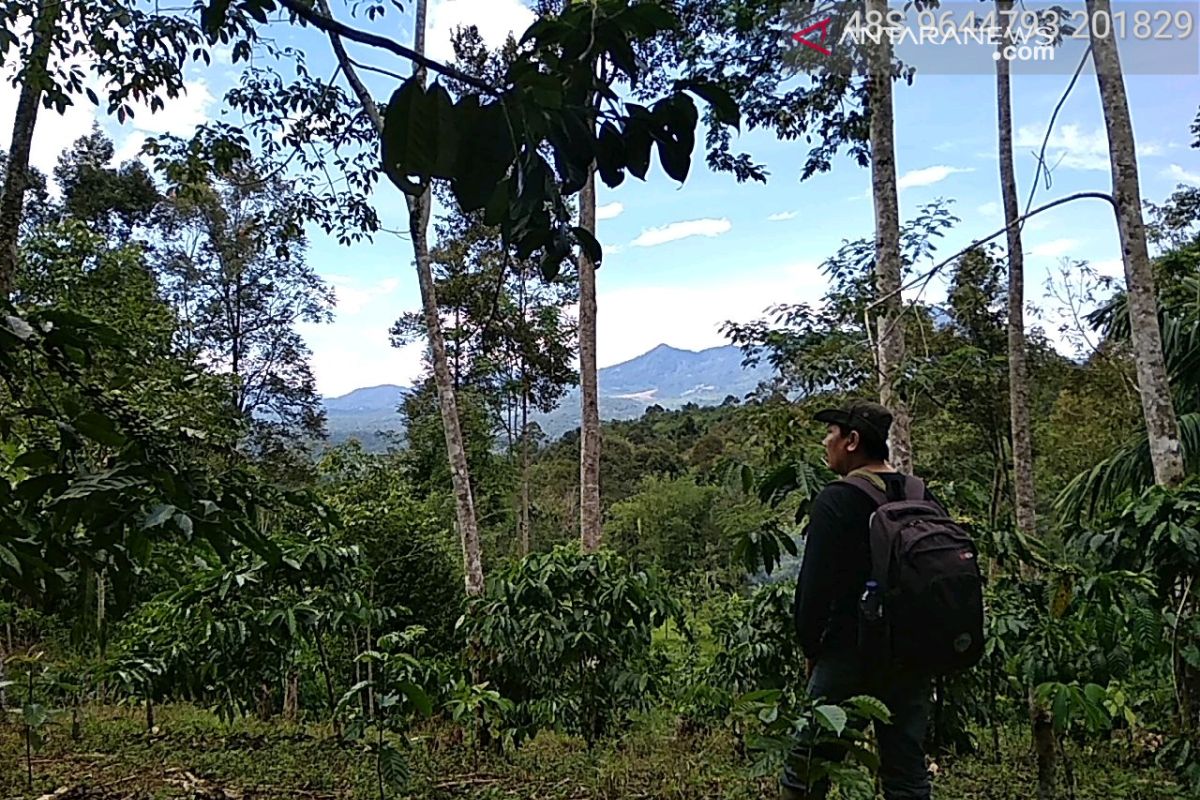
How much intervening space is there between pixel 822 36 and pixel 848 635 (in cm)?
369

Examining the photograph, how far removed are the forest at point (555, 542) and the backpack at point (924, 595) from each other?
0.20m

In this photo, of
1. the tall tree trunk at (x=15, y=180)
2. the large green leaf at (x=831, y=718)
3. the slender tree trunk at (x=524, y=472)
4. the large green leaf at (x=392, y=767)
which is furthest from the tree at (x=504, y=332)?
the large green leaf at (x=831, y=718)

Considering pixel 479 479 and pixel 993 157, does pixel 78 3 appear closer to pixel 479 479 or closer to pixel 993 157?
pixel 993 157

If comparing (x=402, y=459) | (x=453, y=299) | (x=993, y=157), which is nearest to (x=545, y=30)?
(x=993, y=157)

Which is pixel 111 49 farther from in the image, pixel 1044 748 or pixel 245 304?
pixel 245 304


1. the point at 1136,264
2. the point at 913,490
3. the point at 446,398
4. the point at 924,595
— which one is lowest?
the point at 924,595

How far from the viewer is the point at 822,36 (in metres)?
4.27

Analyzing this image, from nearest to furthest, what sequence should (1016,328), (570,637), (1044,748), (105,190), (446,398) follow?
(1044,748) < (570,637) < (446,398) < (1016,328) < (105,190)

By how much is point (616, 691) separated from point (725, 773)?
50cm

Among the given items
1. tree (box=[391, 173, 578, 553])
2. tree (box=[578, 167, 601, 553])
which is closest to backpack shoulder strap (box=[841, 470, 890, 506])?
tree (box=[578, 167, 601, 553])

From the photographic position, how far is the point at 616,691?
124 inches

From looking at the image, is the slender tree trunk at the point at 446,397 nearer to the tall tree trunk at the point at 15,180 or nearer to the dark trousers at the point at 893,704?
the tall tree trunk at the point at 15,180

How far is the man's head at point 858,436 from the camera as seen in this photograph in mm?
1668

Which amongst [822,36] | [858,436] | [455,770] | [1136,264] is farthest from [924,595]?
[822,36]
